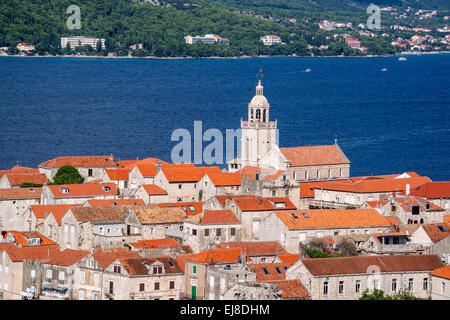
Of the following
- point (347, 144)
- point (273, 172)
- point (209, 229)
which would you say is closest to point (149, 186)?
point (273, 172)

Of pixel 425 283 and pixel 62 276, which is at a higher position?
pixel 62 276

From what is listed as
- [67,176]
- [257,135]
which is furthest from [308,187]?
[67,176]

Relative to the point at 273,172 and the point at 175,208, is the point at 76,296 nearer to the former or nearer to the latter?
the point at 175,208

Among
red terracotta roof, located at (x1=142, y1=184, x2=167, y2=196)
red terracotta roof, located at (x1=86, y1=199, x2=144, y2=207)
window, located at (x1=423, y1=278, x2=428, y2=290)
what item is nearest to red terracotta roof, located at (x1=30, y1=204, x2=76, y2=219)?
red terracotta roof, located at (x1=86, y1=199, x2=144, y2=207)

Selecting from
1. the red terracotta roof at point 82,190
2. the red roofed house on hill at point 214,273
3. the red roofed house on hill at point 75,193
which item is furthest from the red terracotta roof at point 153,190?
the red roofed house on hill at point 214,273

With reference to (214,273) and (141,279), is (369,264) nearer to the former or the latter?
(214,273)

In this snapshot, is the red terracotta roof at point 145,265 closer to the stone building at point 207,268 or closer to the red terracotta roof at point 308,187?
the stone building at point 207,268
